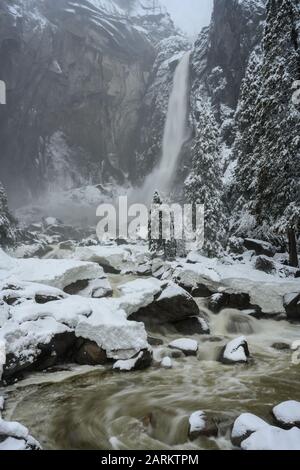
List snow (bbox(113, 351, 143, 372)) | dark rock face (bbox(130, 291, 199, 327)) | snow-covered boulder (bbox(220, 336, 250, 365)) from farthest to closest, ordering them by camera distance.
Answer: dark rock face (bbox(130, 291, 199, 327)) → snow-covered boulder (bbox(220, 336, 250, 365)) → snow (bbox(113, 351, 143, 372))

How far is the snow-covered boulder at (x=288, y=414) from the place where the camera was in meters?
7.13

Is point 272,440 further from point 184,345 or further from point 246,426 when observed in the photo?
point 184,345

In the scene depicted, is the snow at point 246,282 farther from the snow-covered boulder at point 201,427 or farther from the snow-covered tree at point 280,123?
the snow-covered boulder at point 201,427

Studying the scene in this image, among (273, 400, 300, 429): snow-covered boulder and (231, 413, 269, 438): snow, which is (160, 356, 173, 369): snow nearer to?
(273, 400, 300, 429): snow-covered boulder

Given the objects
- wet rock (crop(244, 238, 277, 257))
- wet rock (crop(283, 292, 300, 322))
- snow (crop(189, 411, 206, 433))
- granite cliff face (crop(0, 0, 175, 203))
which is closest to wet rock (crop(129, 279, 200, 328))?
wet rock (crop(283, 292, 300, 322))

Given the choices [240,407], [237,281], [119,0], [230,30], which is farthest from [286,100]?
[119,0]

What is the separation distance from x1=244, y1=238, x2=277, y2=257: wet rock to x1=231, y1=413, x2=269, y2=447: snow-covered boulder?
66.0ft

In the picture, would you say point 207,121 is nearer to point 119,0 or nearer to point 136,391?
point 136,391

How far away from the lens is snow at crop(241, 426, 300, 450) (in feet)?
20.2

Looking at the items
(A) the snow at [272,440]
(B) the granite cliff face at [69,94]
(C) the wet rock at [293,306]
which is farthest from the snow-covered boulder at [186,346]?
(B) the granite cliff face at [69,94]

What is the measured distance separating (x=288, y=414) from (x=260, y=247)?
19963 mm

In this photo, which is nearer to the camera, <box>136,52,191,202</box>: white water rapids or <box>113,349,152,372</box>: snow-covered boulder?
<box>113,349,152,372</box>: snow-covered boulder

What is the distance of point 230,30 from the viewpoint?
215 ft

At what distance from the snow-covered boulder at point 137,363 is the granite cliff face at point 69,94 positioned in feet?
296
